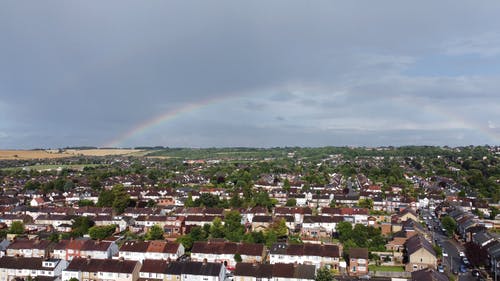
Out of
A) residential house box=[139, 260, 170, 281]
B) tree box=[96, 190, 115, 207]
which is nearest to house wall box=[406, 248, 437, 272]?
residential house box=[139, 260, 170, 281]

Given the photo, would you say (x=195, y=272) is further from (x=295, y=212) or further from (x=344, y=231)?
(x=295, y=212)

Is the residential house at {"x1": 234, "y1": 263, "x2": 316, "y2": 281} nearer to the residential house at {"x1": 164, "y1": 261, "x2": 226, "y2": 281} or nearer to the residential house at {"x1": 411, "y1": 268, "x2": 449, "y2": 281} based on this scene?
the residential house at {"x1": 164, "y1": 261, "x2": 226, "y2": 281}

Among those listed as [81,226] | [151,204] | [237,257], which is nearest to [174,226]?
[81,226]

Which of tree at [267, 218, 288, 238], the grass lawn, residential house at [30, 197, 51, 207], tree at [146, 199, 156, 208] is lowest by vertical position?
the grass lawn

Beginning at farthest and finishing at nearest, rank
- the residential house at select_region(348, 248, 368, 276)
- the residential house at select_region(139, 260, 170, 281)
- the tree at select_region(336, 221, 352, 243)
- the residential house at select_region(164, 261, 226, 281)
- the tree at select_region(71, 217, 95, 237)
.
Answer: the tree at select_region(71, 217, 95, 237), the tree at select_region(336, 221, 352, 243), the residential house at select_region(348, 248, 368, 276), the residential house at select_region(139, 260, 170, 281), the residential house at select_region(164, 261, 226, 281)

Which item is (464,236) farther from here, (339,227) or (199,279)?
(199,279)

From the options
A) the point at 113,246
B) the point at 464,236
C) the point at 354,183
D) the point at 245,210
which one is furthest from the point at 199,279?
the point at 354,183

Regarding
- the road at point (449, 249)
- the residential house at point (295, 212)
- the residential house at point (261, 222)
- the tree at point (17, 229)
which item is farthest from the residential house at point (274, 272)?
the tree at point (17, 229)
